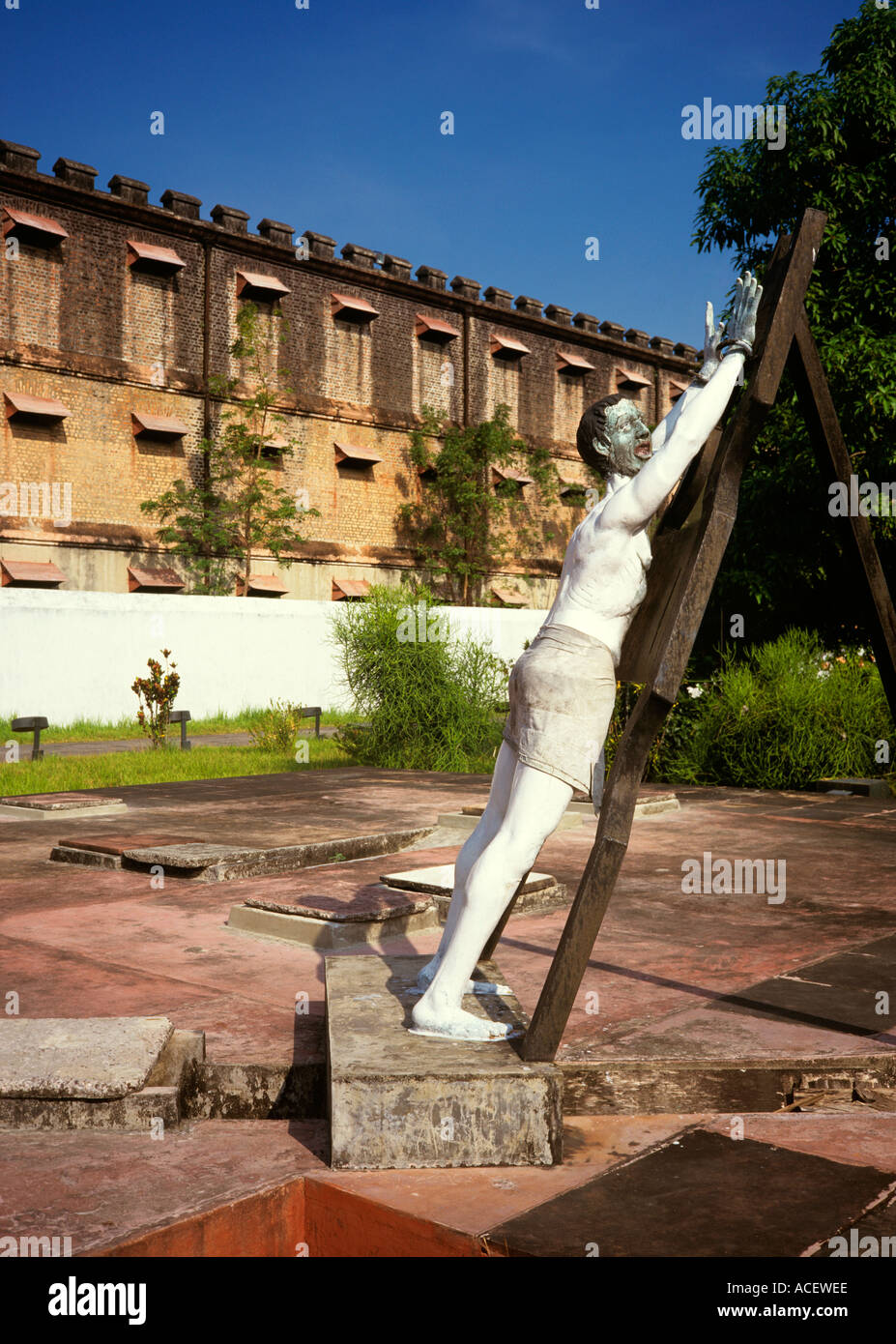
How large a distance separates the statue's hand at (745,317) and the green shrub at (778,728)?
7819 millimetres

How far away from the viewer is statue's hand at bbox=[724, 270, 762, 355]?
3125 mm

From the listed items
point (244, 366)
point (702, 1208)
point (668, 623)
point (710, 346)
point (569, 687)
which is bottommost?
point (702, 1208)

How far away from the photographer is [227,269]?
25922mm

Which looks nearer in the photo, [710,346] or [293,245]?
[710,346]

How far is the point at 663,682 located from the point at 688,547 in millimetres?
412

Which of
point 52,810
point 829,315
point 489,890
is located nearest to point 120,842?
point 52,810

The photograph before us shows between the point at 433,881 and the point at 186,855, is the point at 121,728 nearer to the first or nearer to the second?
the point at 186,855

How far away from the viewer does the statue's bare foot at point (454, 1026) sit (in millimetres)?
3074

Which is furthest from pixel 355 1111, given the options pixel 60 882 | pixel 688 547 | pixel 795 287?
pixel 60 882

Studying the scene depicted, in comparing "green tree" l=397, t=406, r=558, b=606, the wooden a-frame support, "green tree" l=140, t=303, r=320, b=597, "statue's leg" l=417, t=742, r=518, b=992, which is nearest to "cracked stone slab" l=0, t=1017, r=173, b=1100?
"statue's leg" l=417, t=742, r=518, b=992

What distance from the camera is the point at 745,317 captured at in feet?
10.3

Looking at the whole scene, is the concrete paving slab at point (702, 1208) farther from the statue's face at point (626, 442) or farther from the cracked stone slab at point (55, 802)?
the cracked stone slab at point (55, 802)

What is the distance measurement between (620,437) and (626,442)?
24 millimetres

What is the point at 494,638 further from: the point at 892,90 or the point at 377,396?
the point at 892,90
